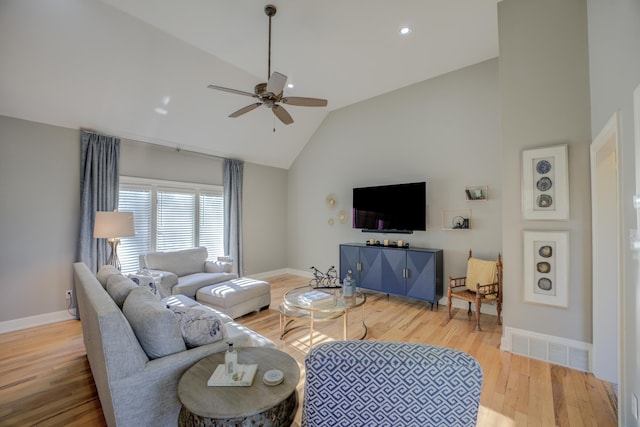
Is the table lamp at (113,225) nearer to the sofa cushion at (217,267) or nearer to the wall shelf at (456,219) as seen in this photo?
the sofa cushion at (217,267)

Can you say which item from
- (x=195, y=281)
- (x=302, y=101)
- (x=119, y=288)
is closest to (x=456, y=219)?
(x=302, y=101)

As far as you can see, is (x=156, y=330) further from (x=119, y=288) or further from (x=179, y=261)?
(x=179, y=261)

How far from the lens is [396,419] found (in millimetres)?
977

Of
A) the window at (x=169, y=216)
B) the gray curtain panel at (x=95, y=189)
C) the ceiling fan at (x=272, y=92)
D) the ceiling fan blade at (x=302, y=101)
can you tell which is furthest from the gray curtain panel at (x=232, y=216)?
the ceiling fan blade at (x=302, y=101)

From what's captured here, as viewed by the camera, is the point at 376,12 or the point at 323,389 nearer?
the point at 323,389

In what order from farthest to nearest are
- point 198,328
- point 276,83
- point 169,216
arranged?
point 169,216 < point 276,83 < point 198,328

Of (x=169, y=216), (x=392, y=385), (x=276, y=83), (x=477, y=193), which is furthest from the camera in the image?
(x=169, y=216)

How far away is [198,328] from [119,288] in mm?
903

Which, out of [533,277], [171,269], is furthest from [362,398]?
[171,269]

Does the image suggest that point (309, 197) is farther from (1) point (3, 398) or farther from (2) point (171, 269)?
(1) point (3, 398)

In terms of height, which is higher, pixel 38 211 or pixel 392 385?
pixel 38 211

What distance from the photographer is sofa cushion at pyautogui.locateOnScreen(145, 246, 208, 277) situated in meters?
3.96

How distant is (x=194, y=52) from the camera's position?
11.6 ft

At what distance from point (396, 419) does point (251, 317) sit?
10.2 feet
